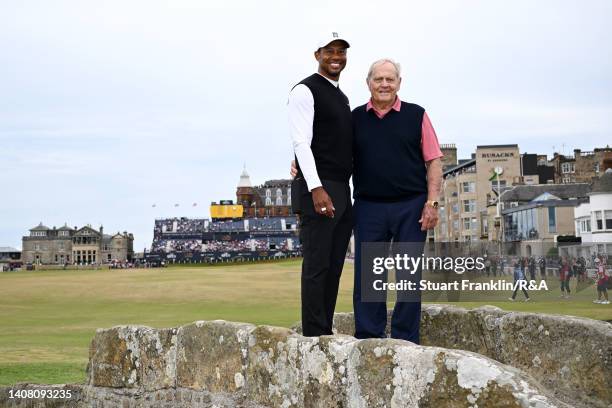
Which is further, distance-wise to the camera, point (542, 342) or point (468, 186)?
point (468, 186)

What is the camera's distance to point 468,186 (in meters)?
112

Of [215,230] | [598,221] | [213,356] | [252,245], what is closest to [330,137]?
[213,356]

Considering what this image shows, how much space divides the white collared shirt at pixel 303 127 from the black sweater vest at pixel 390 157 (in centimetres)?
48

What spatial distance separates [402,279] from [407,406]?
2.26 meters

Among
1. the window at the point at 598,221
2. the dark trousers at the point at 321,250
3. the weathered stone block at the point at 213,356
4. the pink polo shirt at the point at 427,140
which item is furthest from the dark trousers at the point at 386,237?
the window at the point at 598,221

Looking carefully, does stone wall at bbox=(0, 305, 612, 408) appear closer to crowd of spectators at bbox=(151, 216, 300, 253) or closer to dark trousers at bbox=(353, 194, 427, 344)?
dark trousers at bbox=(353, 194, 427, 344)

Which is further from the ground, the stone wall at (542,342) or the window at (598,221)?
the window at (598,221)

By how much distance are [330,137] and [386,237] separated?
0.96 meters

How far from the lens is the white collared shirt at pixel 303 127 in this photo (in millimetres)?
5730

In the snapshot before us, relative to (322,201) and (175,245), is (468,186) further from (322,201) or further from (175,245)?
(322,201)

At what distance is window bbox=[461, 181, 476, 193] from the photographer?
364 feet

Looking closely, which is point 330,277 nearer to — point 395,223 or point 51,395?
point 395,223

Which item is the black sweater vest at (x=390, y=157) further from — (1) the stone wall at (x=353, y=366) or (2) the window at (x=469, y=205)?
(2) the window at (x=469, y=205)

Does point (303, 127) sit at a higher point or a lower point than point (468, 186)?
lower
